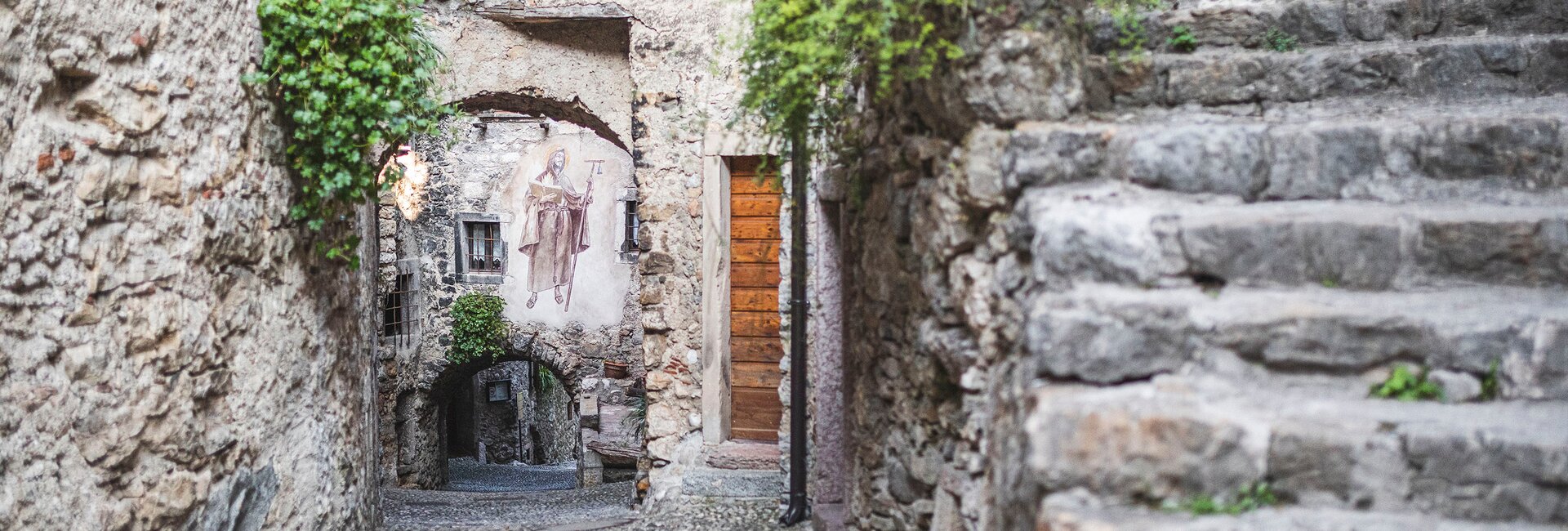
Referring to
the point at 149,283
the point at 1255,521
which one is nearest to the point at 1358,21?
the point at 1255,521

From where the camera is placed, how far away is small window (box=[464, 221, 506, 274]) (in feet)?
41.2

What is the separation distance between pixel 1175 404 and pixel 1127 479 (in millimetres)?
125

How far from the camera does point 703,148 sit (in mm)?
5973

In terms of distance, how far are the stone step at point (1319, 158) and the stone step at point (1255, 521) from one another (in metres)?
0.61

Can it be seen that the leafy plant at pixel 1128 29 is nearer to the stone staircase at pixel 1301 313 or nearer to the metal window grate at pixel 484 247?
the stone staircase at pixel 1301 313

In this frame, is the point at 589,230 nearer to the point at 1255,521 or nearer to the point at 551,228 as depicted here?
the point at 551,228

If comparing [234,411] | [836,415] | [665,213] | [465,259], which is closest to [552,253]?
[465,259]

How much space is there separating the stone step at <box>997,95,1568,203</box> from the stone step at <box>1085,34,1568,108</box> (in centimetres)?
40

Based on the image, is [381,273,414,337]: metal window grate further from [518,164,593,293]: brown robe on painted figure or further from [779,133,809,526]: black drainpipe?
[779,133,809,526]: black drainpipe

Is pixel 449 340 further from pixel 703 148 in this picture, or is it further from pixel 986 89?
pixel 986 89

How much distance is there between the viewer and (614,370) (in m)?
11.7

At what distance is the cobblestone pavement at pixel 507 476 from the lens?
1361 centimetres

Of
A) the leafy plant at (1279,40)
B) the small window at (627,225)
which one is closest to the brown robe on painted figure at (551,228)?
the small window at (627,225)

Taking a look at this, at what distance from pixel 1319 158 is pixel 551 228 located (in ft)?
37.6
